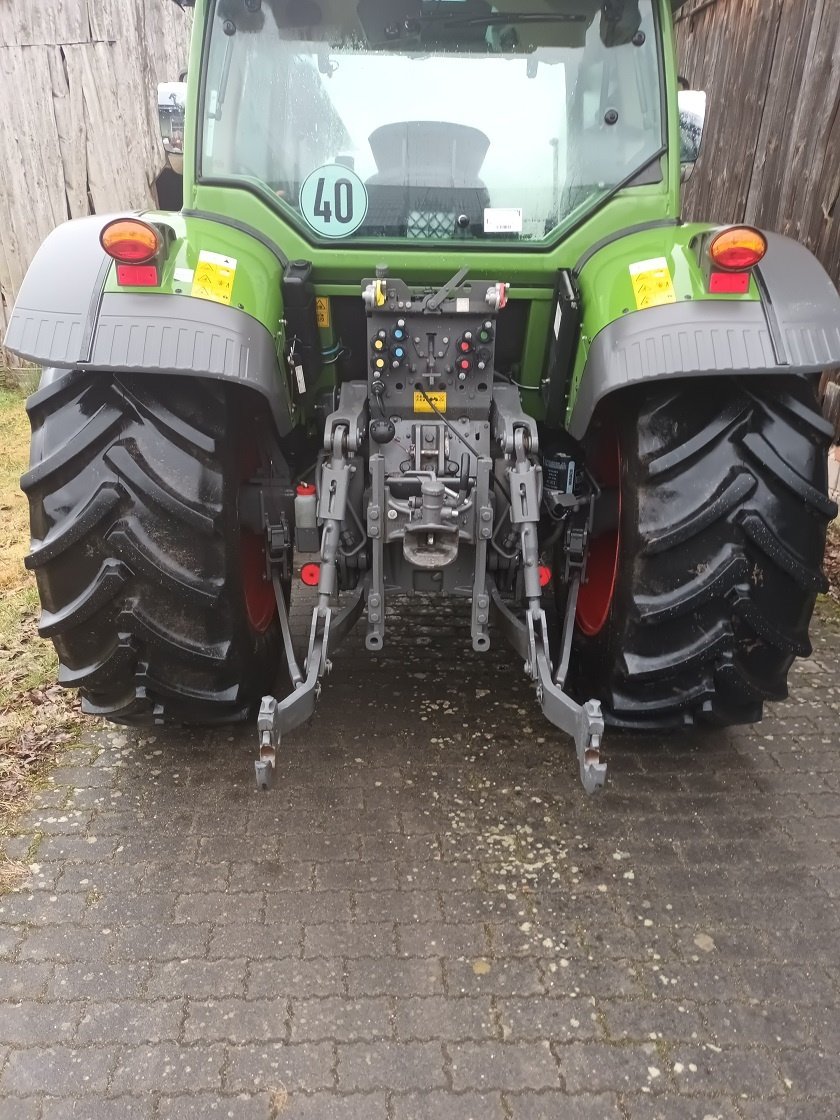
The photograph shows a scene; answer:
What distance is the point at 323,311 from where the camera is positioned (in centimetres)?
269

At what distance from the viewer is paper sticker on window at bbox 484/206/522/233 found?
8.54 feet

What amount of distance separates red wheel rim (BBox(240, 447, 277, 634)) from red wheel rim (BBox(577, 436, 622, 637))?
1106 millimetres

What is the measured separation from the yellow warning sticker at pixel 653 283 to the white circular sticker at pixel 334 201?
88cm

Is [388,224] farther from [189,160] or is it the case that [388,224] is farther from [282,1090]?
[282,1090]

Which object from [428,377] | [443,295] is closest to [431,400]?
[428,377]

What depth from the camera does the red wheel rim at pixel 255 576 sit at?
268 cm

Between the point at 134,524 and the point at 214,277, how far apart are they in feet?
2.27

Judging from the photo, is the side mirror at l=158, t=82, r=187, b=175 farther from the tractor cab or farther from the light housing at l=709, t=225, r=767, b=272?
the light housing at l=709, t=225, r=767, b=272

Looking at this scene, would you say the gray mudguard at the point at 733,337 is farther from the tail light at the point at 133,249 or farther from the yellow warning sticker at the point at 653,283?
the tail light at the point at 133,249

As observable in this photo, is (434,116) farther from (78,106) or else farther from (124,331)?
(78,106)

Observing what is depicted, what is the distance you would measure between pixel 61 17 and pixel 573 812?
22.7 feet

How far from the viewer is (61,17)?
6.34m

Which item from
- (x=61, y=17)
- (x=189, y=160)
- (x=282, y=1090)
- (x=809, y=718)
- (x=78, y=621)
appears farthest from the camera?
(x=61, y=17)

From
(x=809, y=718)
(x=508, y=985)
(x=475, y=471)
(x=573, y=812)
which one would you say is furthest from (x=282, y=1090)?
(x=809, y=718)
